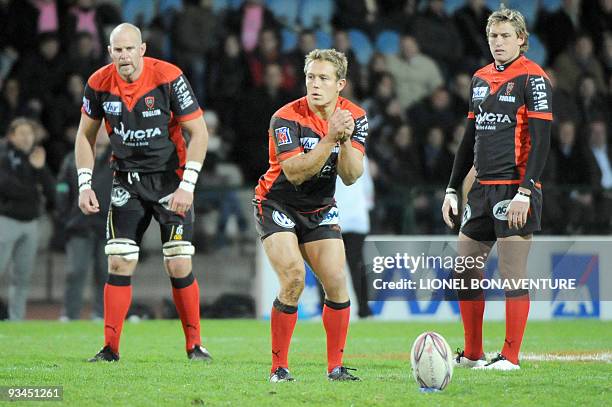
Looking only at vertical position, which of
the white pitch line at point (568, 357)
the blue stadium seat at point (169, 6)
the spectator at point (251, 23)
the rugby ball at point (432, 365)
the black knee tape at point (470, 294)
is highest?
the blue stadium seat at point (169, 6)

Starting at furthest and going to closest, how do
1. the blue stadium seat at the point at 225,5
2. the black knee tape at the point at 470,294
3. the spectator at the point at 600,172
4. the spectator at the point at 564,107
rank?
the blue stadium seat at the point at 225,5, the spectator at the point at 564,107, the spectator at the point at 600,172, the black knee tape at the point at 470,294

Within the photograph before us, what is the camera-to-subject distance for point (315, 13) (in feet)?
58.2

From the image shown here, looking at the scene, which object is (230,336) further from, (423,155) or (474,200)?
(423,155)

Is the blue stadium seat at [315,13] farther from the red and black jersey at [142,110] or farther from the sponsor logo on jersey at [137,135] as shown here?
the sponsor logo on jersey at [137,135]

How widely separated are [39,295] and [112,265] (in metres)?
6.62

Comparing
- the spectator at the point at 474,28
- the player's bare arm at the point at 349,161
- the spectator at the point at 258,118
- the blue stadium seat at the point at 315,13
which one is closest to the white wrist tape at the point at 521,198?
the player's bare arm at the point at 349,161

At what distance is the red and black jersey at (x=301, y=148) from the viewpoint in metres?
7.25

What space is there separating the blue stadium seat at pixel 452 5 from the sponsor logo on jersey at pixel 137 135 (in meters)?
10.5

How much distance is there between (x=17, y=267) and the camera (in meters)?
13.6

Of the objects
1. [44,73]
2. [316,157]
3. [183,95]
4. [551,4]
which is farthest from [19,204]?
[551,4]

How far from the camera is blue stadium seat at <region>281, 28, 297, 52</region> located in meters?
17.3

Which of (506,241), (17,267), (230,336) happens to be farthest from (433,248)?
(506,241)

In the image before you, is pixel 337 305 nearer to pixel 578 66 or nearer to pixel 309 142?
pixel 309 142

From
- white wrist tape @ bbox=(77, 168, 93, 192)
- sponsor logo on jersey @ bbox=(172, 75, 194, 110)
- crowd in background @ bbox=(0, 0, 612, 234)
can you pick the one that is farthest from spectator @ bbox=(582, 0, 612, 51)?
white wrist tape @ bbox=(77, 168, 93, 192)
